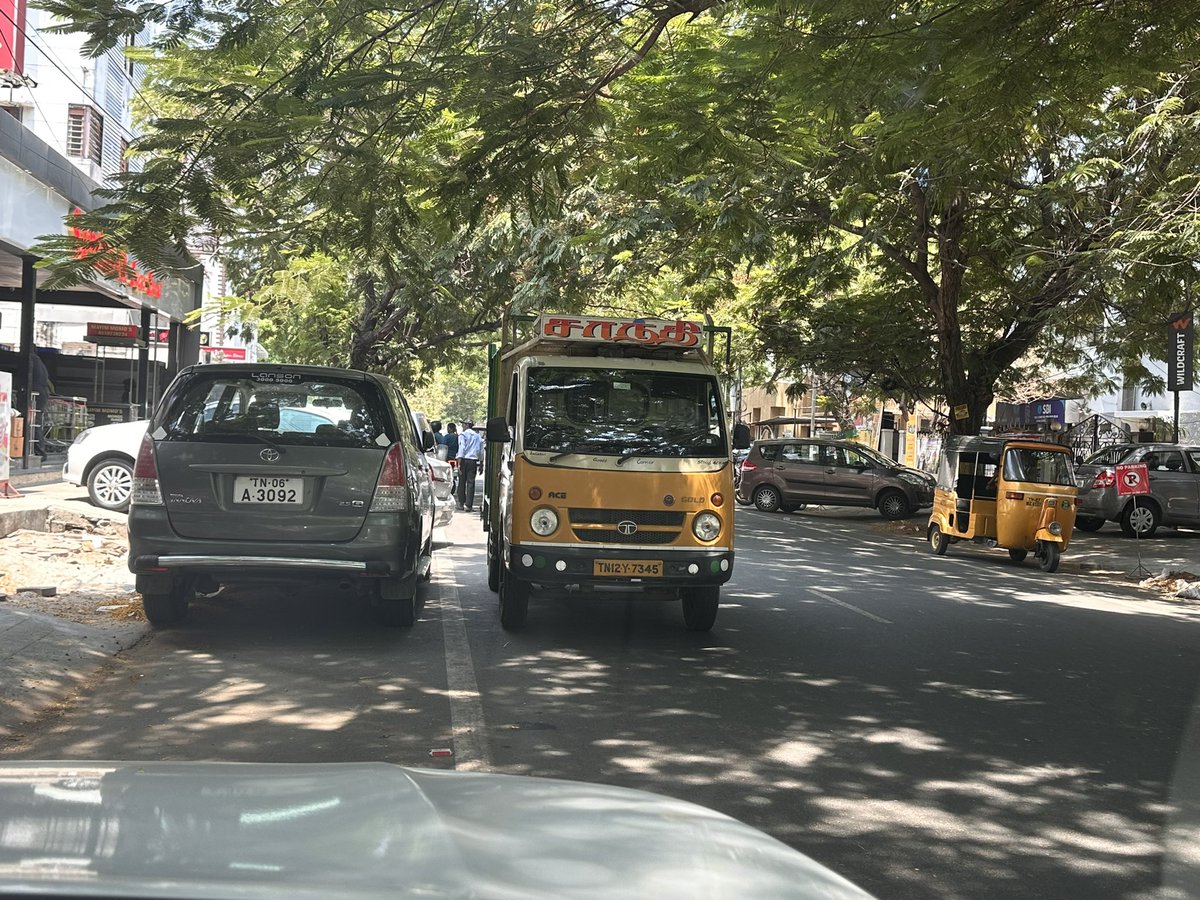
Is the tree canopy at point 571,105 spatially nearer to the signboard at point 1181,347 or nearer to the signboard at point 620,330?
Answer: the signboard at point 620,330

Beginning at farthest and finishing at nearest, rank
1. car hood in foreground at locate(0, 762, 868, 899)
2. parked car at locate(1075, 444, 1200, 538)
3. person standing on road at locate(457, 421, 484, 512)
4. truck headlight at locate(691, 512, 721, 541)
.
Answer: parked car at locate(1075, 444, 1200, 538)
person standing on road at locate(457, 421, 484, 512)
truck headlight at locate(691, 512, 721, 541)
car hood in foreground at locate(0, 762, 868, 899)

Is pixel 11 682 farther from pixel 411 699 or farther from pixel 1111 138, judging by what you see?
pixel 1111 138

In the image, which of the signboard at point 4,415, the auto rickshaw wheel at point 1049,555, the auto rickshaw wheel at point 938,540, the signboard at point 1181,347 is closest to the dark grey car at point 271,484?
the signboard at point 4,415

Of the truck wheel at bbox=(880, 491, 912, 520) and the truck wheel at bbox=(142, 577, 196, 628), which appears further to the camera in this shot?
the truck wheel at bbox=(880, 491, 912, 520)

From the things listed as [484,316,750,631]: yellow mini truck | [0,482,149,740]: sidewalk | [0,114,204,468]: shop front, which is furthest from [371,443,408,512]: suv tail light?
[0,482,149,740]: sidewalk

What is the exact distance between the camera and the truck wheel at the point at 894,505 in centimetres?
2559

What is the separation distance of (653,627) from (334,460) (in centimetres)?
314

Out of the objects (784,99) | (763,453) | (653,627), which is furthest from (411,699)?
(763,453)

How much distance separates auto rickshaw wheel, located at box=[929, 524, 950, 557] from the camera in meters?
17.8

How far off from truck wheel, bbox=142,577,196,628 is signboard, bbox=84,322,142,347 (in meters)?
20.4

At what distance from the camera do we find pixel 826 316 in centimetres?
2408

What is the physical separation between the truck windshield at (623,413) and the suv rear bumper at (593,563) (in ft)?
2.54

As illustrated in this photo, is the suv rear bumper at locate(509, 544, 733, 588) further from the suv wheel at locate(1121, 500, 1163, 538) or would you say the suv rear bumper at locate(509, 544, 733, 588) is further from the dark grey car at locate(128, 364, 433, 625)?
Answer: the suv wheel at locate(1121, 500, 1163, 538)

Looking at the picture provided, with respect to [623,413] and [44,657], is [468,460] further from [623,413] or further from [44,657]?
[44,657]
